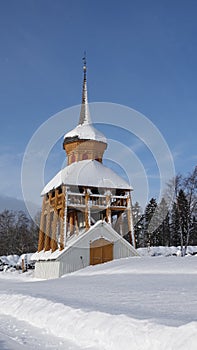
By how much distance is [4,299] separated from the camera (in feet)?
35.1

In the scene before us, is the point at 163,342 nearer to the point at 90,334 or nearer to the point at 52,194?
the point at 90,334

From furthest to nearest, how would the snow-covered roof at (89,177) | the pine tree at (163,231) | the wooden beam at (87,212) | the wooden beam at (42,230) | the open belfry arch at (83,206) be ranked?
the pine tree at (163,231) < the wooden beam at (42,230) < the snow-covered roof at (89,177) < the wooden beam at (87,212) < the open belfry arch at (83,206)

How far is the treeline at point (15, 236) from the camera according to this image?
58.1 metres

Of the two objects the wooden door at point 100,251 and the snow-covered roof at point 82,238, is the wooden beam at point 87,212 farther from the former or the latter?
the wooden door at point 100,251

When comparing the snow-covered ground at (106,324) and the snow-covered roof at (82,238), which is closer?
the snow-covered ground at (106,324)

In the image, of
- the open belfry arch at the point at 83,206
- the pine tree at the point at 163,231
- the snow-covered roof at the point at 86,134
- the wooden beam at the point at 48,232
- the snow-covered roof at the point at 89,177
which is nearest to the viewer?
the open belfry arch at the point at 83,206

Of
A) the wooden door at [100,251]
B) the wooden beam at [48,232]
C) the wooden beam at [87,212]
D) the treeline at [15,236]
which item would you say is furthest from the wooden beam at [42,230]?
the treeline at [15,236]

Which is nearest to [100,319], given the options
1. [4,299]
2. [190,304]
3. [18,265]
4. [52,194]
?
[190,304]

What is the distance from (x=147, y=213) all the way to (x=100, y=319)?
52292mm

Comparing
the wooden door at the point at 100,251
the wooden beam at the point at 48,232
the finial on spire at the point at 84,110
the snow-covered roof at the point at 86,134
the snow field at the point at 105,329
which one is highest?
the finial on spire at the point at 84,110

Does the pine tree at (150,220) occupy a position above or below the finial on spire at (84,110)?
below

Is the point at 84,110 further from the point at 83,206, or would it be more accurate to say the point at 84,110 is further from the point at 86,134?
the point at 83,206

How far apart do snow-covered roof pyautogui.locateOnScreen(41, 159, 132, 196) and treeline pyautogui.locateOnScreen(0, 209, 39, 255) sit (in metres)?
29.4

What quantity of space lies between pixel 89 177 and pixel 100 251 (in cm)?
525
